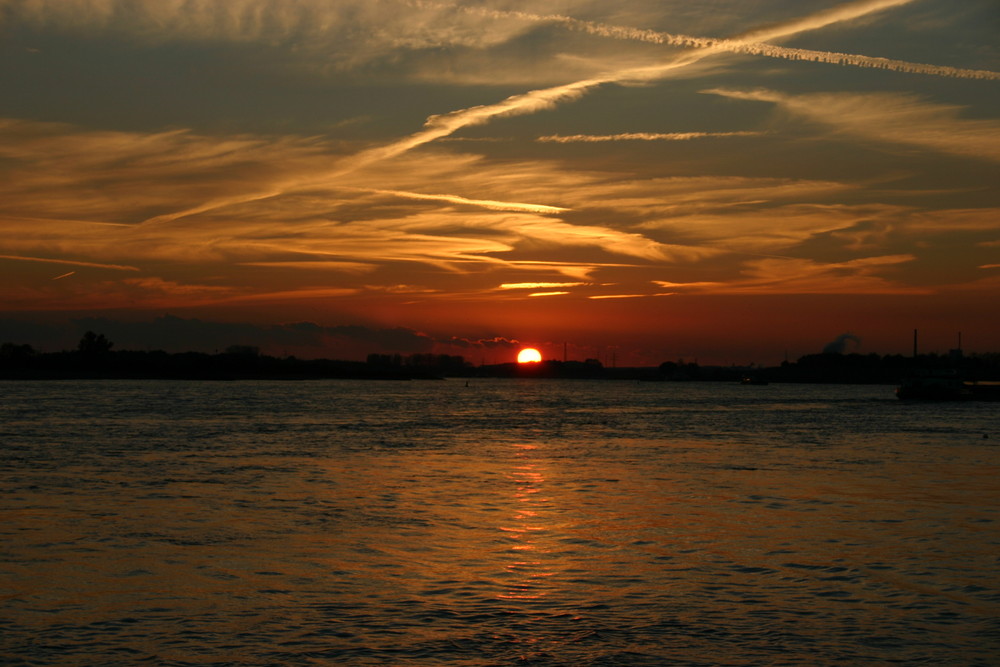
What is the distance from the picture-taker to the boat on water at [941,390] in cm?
15975

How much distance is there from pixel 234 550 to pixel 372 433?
50.1 metres

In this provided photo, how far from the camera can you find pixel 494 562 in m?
20.9

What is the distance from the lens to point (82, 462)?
143 feet

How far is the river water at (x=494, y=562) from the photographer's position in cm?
1456

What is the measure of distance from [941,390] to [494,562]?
520 ft

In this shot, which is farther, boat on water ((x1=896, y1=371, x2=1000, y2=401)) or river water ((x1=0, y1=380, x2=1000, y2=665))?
boat on water ((x1=896, y1=371, x2=1000, y2=401))

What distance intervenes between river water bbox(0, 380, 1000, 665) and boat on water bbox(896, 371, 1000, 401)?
126 meters

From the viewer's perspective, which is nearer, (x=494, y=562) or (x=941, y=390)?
(x=494, y=562)

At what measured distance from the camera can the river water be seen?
47.8 ft

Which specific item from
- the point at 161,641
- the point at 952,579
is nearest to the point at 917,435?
the point at 952,579

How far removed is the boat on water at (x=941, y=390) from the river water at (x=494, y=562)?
412 ft

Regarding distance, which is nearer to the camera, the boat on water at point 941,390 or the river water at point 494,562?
the river water at point 494,562

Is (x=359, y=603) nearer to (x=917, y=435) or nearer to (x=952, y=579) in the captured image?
(x=952, y=579)

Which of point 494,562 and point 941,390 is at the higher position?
point 941,390
